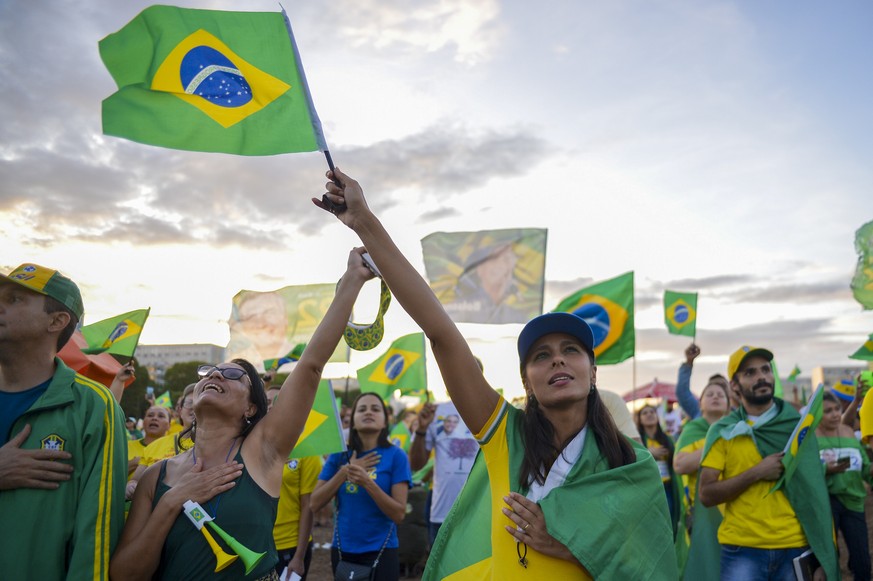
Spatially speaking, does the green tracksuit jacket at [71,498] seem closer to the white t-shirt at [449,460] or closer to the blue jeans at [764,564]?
the blue jeans at [764,564]

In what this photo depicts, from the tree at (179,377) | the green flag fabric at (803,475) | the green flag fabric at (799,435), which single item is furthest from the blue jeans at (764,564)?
the tree at (179,377)

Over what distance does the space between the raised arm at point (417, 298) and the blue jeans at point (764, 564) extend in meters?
3.09

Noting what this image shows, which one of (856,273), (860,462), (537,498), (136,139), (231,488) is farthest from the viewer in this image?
(856,273)

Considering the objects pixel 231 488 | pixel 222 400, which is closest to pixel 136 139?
pixel 222 400

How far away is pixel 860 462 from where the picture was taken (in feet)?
22.2

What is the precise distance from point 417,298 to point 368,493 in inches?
132

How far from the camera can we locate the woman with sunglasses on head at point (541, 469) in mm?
2297

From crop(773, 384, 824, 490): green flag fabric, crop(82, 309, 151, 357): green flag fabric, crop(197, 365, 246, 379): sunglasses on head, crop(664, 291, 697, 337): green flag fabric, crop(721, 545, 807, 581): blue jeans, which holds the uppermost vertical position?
crop(664, 291, 697, 337): green flag fabric

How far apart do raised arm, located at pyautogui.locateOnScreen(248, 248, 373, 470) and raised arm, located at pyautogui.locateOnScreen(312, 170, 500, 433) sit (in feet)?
2.39

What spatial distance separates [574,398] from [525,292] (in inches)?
216

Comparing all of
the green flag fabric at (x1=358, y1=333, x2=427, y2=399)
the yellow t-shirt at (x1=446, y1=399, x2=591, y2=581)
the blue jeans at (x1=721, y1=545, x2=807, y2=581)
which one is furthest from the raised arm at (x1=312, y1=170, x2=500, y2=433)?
the green flag fabric at (x1=358, y1=333, x2=427, y2=399)

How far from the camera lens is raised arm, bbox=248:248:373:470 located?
Result: 2.98 metres

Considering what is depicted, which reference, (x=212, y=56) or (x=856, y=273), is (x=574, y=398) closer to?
(x=212, y=56)

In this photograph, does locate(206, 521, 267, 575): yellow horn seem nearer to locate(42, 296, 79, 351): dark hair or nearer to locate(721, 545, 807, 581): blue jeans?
locate(42, 296, 79, 351): dark hair
